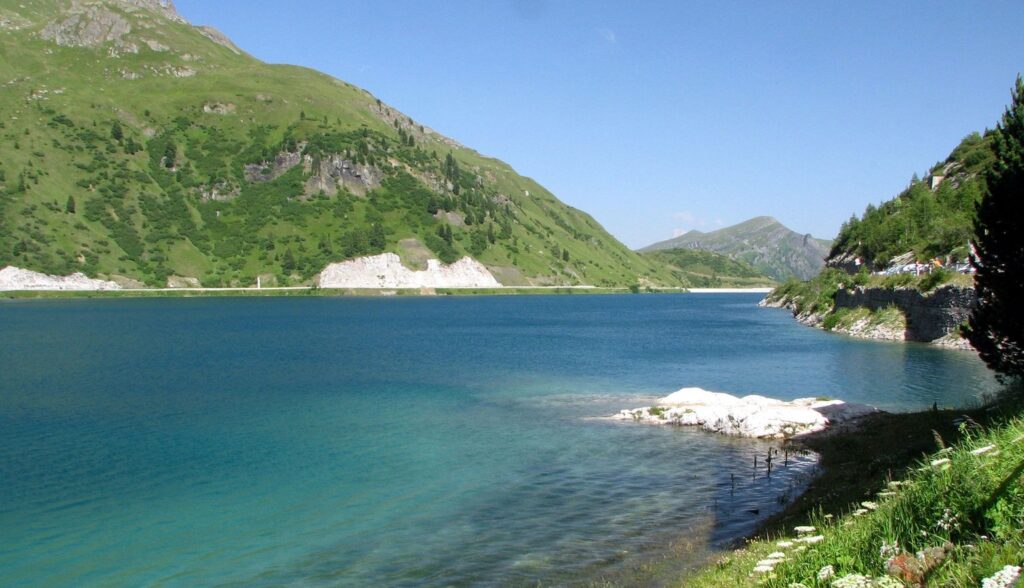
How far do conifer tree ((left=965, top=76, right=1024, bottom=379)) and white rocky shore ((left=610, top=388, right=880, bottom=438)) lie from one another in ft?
31.8

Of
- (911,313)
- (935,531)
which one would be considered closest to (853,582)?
(935,531)

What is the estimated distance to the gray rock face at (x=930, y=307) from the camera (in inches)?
2844

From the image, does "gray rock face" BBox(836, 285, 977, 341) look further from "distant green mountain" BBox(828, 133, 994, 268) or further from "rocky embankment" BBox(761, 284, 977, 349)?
"distant green mountain" BBox(828, 133, 994, 268)

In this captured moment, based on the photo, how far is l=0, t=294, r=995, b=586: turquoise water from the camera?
70.5ft

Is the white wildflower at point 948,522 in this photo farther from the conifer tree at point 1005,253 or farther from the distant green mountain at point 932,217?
the distant green mountain at point 932,217

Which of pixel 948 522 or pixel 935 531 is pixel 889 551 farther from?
pixel 948 522

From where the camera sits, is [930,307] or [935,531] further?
[930,307]

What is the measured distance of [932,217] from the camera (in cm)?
11175

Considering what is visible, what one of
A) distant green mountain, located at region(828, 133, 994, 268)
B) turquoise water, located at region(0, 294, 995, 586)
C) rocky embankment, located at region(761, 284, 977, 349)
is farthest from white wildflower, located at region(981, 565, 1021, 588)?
distant green mountain, located at region(828, 133, 994, 268)

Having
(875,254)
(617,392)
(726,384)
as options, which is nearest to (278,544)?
(617,392)

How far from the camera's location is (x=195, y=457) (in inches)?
1323

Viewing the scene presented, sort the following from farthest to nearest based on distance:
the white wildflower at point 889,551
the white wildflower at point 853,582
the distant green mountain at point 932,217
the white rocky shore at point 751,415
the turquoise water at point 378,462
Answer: the distant green mountain at point 932,217, the white rocky shore at point 751,415, the turquoise water at point 378,462, the white wildflower at point 889,551, the white wildflower at point 853,582

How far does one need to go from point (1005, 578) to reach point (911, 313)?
8597 cm

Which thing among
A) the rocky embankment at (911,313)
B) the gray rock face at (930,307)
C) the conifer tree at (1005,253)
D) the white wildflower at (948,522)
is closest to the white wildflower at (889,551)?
the white wildflower at (948,522)
